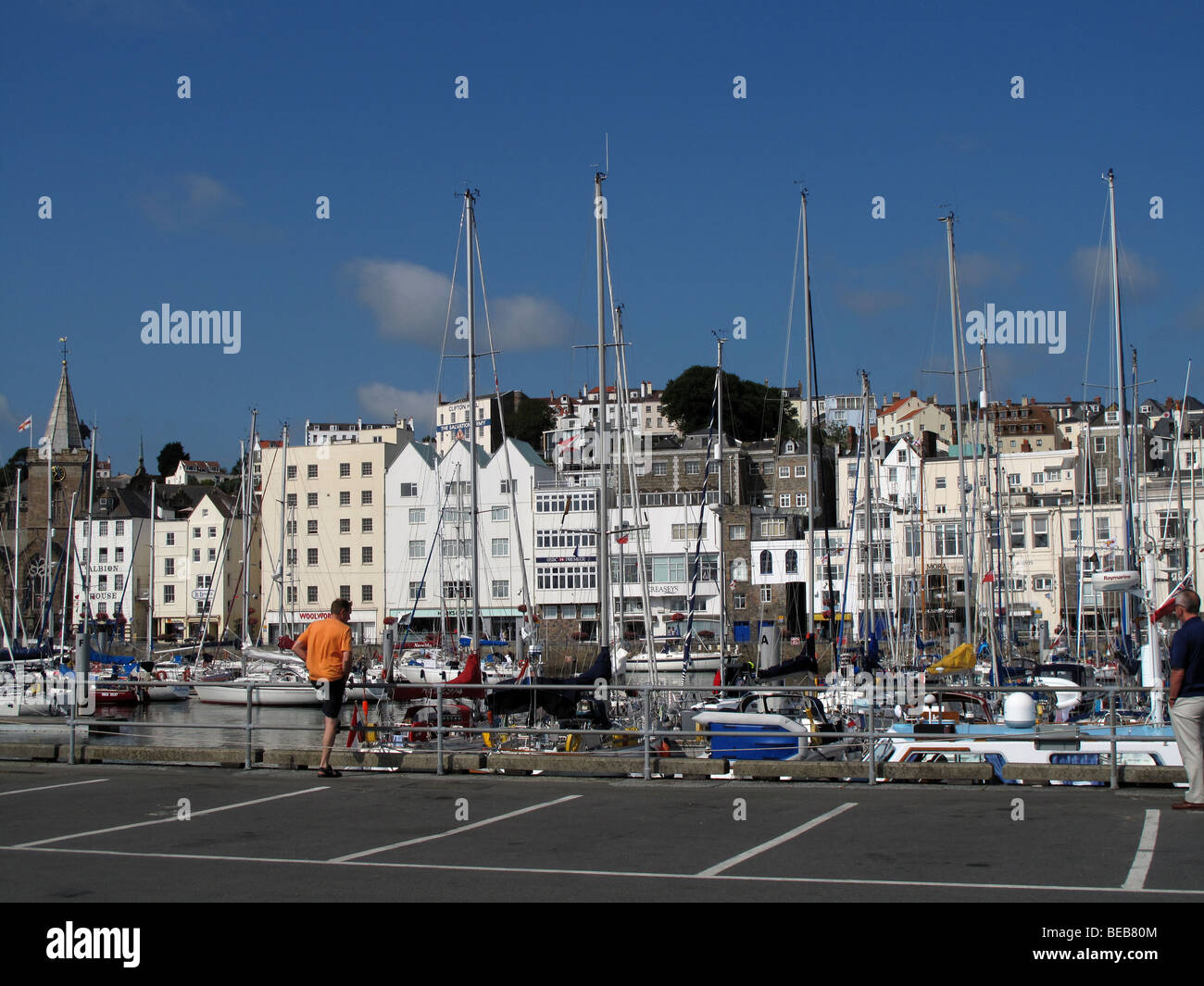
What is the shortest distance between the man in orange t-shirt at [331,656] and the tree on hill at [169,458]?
185550 mm

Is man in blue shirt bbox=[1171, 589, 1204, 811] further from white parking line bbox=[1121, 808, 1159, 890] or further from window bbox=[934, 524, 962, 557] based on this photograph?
window bbox=[934, 524, 962, 557]

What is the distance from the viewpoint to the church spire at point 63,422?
126m

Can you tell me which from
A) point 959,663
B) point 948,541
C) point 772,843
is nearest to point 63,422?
point 948,541

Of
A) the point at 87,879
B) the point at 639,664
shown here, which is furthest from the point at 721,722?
the point at 639,664

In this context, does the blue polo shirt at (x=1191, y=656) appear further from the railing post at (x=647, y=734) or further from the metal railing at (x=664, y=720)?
the railing post at (x=647, y=734)

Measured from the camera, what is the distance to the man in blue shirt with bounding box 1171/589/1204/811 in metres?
13.4

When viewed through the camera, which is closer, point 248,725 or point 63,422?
point 248,725

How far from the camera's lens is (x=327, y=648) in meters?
16.5

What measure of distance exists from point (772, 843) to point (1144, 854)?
3.09m

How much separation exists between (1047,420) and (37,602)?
376 ft

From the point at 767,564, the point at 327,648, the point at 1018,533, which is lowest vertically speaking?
the point at 327,648

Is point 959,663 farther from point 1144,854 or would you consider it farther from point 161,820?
point 161,820

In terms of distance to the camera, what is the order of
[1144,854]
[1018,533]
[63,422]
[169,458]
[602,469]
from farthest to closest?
[169,458] < [63,422] < [1018,533] < [602,469] < [1144,854]
